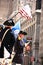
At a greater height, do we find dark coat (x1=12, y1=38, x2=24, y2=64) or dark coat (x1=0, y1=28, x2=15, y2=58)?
dark coat (x1=0, y1=28, x2=15, y2=58)

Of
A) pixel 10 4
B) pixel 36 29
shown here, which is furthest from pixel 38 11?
pixel 10 4

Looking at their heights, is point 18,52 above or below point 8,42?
below

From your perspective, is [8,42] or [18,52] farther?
[18,52]

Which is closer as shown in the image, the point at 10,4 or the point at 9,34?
the point at 9,34

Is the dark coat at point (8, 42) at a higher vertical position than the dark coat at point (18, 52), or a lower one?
higher

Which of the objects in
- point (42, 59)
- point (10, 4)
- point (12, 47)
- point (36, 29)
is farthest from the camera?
point (10, 4)

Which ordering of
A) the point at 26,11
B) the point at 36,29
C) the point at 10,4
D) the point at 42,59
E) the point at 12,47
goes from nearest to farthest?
the point at 12,47 < the point at 26,11 < the point at 42,59 < the point at 36,29 < the point at 10,4

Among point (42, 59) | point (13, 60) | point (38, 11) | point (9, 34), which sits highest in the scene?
point (9, 34)

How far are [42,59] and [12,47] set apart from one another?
166ft

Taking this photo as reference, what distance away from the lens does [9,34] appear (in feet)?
31.6

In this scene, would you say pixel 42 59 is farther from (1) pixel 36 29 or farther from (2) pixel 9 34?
(2) pixel 9 34

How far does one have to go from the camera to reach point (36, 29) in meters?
67.9

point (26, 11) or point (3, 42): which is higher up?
point (26, 11)

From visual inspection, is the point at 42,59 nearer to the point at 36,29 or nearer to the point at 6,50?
the point at 36,29
